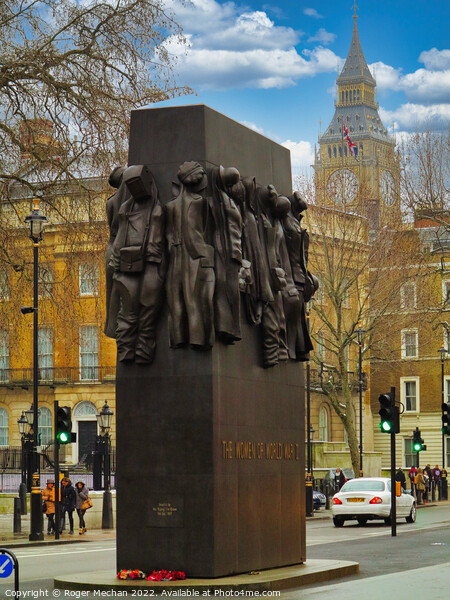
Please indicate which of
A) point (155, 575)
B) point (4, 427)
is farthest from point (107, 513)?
point (4, 427)

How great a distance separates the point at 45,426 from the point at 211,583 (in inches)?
2228

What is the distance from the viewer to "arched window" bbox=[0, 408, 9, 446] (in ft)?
236

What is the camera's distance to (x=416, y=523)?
36.4 metres

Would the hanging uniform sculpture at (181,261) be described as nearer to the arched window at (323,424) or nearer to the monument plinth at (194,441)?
the monument plinth at (194,441)

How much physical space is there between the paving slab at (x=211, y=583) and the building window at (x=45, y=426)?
53008 millimetres

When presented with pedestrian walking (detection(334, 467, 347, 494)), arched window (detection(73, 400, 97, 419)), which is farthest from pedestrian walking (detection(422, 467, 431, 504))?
arched window (detection(73, 400, 97, 419))

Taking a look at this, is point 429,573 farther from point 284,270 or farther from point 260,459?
point 284,270

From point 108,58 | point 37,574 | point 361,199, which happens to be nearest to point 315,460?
point 361,199

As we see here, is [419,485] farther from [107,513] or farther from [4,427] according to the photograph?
[4,427]

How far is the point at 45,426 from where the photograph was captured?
70.0 metres

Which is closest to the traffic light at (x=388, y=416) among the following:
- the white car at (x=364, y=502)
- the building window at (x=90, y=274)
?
the building window at (x=90, y=274)

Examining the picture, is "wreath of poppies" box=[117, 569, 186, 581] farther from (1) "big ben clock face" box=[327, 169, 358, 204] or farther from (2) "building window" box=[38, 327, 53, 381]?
(2) "building window" box=[38, 327, 53, 381]

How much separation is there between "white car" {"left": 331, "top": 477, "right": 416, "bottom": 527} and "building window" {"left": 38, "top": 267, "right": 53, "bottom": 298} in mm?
10795

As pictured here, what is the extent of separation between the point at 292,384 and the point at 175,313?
2977mm
